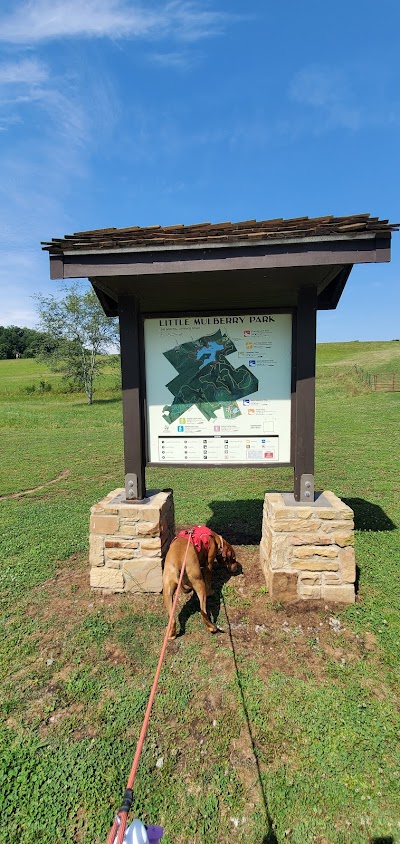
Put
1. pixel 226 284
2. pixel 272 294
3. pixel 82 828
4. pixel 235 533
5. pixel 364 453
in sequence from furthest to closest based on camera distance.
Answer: pixel 364 453 → pixel 235 533 → pixel 272 294 → pixel 226 284 → pixel 82 828

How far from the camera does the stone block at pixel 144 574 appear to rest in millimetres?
4191

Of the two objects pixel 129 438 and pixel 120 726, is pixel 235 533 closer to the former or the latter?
pixel 129 438

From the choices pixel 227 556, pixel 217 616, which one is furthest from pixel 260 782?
pixel 227 556

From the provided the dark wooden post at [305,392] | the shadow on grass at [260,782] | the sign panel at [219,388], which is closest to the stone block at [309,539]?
the dark wooden post at [305,392]

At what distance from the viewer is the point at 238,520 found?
6402mm

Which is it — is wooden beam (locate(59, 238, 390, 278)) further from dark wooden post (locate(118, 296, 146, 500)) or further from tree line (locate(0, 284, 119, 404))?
tree line (locate(0, 284, 119, 404))

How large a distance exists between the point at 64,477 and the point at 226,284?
22.5 feet

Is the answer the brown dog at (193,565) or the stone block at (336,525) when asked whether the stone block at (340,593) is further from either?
the brown dog at (193,565)

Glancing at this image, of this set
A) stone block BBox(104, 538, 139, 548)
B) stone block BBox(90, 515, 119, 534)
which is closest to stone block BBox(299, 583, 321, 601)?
stone block BBox(104, 538, 139, 548)

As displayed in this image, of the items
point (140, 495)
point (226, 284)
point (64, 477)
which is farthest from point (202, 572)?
point (64, 477)

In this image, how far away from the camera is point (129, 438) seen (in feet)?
14.5

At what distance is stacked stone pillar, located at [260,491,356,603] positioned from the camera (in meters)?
3.93

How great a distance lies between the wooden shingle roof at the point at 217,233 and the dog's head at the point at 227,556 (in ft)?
9.43

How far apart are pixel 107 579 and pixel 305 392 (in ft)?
9.01
